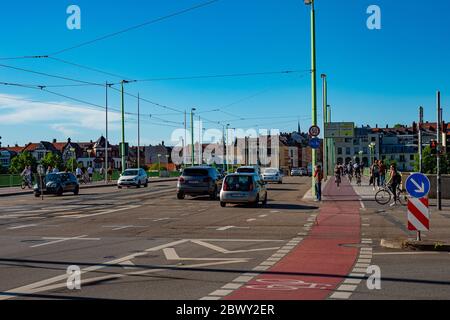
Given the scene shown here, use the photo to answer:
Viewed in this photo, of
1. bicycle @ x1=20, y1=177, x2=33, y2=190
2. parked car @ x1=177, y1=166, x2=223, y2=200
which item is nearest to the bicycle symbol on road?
parked car @ x1=177, y1=166, x2=223, y2=200

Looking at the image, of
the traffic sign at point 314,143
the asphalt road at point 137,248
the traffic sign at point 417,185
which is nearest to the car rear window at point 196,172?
the traffic sign at point 314,143

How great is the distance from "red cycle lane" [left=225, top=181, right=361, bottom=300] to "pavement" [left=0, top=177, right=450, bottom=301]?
0.02 meters

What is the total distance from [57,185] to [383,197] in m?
19.4

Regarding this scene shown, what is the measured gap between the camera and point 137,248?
12.8m

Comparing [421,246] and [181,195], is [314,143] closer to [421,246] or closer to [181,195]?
[181,195]

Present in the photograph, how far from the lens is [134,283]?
8.69 meters

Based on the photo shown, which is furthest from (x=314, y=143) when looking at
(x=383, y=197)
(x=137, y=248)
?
(x=137, y=248)

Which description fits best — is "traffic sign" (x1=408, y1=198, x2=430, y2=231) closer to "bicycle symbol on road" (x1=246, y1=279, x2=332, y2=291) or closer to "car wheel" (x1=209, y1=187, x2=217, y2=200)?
"bicycle symbol on road" (x1=246, y1=279, x2=332, y2=291)

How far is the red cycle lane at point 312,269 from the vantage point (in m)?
7.89

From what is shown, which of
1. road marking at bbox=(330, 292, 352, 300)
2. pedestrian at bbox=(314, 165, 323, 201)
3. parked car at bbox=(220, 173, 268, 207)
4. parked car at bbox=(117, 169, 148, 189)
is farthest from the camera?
parked car at bbox=(117, 169, 148, 189)

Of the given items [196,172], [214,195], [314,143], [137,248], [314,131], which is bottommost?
[137,248]

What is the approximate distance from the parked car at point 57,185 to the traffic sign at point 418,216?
26.4 metres

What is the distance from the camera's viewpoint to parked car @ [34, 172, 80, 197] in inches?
1399

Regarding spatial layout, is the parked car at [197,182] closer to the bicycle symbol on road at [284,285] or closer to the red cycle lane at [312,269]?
the red cycle lane at [312,269]
